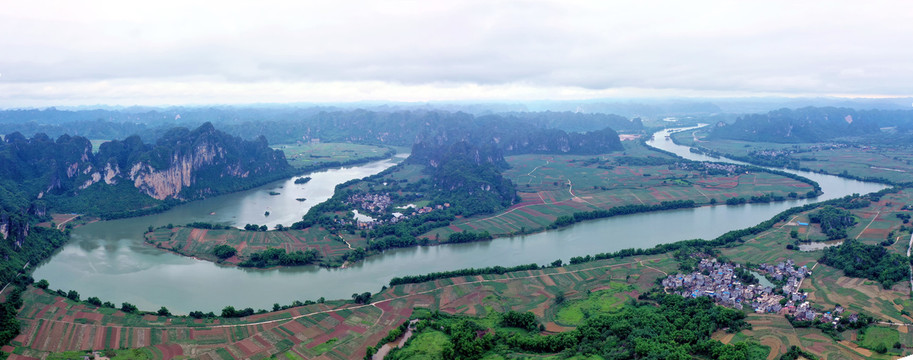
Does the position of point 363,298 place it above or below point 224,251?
below

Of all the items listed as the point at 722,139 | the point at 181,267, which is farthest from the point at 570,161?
the point at 181,267

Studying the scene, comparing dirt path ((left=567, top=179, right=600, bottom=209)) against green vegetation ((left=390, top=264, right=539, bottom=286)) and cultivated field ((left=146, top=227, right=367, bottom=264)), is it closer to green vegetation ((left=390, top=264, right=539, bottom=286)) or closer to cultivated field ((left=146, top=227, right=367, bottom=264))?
green vegetation ((left=390, top=264, right=539, bottom=286))

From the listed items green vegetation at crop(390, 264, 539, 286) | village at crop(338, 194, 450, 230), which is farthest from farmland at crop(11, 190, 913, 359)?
village at crop(338, 194, 450, 230)

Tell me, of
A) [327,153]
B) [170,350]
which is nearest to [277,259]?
[170,350]

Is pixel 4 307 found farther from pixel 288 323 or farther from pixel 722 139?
pixel 722 139

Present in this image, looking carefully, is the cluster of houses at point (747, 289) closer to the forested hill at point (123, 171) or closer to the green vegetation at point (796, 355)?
the green vegetation at point (796, 355)

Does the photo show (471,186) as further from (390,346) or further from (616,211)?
(390,346)

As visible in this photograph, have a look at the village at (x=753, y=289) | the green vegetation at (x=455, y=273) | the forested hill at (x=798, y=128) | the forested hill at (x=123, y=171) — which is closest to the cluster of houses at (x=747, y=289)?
the village at (x=753, y=289)
